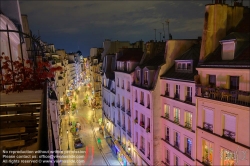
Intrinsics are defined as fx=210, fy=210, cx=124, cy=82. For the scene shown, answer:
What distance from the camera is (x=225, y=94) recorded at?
1583cm

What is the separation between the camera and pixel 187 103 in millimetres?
20359

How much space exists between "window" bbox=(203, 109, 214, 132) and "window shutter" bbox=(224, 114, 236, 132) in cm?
144

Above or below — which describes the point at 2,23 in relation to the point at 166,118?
above

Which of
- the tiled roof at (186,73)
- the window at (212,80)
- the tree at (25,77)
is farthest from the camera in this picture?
the tiled roof at (186,73)

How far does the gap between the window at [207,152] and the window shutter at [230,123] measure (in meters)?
2.74

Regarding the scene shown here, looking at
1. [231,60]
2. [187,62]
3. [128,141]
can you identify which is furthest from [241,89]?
[128,141]

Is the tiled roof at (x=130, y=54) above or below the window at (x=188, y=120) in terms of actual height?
above

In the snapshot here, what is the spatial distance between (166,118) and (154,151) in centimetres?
436

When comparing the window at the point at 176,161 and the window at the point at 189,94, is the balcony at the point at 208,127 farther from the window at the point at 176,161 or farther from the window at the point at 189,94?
the window at the point at 176,161

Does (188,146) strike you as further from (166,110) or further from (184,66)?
(184,66)

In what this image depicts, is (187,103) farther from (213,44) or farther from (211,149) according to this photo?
(213,44)

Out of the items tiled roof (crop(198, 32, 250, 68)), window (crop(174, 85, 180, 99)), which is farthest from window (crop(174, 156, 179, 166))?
tiled roof (crop(198, 32, 250, 68))

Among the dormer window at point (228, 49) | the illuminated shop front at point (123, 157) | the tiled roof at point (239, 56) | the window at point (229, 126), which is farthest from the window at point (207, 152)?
the illuminated shop front at point (123, 157)

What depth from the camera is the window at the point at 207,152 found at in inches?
712
